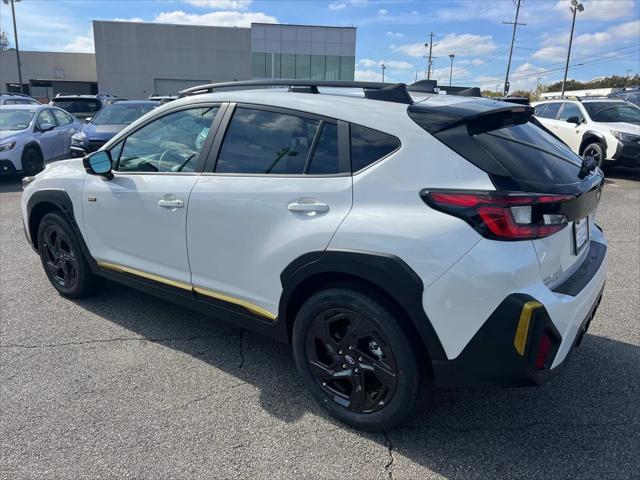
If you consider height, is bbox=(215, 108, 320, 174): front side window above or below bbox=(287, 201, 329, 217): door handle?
above

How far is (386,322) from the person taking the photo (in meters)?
2.35

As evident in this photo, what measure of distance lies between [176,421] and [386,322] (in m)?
1.33

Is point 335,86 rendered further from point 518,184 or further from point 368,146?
point 518,184

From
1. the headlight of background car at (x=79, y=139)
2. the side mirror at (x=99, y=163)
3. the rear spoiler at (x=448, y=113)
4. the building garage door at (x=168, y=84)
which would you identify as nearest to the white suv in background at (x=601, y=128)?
the rear spoiler at (x=448, y=113)

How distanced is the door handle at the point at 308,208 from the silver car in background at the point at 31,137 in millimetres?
9731

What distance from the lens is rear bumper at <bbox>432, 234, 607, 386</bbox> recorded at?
2104mm

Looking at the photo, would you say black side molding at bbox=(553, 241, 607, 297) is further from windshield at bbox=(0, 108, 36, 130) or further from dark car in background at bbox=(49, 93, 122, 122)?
dark car in background at bbox=(49, 93, 122, 122)

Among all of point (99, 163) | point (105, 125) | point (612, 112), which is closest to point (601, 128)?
point (612, 112)

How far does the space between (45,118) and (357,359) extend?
37.9 feet

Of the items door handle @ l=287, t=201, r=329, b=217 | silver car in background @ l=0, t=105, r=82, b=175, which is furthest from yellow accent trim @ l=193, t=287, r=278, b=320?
silver car in background @ l=0, t=105, r=82, b=175

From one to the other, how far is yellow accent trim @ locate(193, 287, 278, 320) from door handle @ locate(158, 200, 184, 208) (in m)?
0.55

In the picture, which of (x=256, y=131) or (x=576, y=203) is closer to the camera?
(x=576, y=203)

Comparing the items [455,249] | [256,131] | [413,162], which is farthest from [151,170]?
[455,249]

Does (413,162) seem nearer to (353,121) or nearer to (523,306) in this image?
(353,121)
